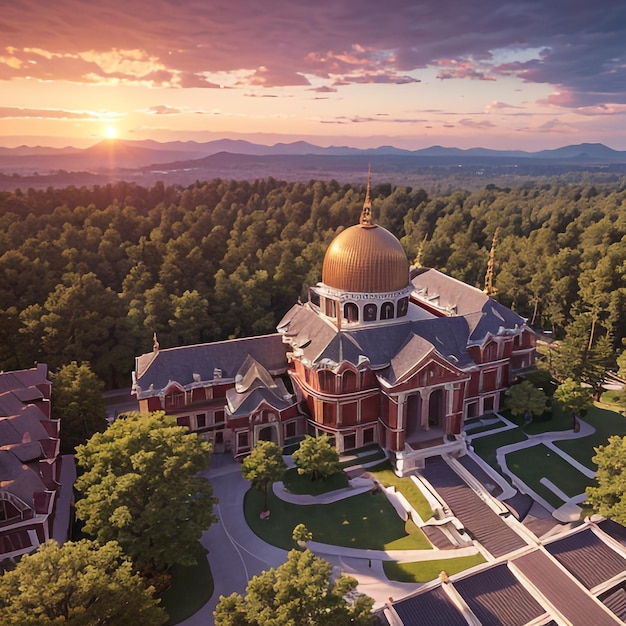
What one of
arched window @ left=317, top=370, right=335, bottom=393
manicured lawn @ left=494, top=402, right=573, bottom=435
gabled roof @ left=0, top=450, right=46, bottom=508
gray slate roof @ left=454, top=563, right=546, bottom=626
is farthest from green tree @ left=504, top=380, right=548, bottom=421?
gabled roof @ left=0, top=450, right=46, bottom=508

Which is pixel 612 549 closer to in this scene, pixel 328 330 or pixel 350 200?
pixel 328 330

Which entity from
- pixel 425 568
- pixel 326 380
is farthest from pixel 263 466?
pixel 425 568

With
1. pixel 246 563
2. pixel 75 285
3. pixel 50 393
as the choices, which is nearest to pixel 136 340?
pixel 75 285

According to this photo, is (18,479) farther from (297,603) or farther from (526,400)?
(526,400)

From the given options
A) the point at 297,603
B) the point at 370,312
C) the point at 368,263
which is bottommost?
the point at 297,603

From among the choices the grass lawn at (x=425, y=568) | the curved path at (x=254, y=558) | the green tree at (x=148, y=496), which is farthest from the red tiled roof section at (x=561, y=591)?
the green tree at (x=148, y=496)

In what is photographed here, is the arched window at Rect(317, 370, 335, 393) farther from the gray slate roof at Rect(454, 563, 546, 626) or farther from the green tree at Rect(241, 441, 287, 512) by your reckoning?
the gray slate roof at Rect(454, 563, 546, 626)
